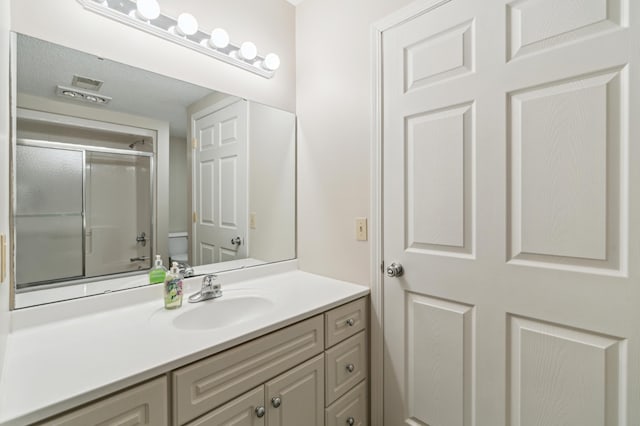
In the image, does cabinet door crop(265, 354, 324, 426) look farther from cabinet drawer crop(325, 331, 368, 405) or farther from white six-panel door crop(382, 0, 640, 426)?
white six-panel door crop(382, 0, 640, 426)

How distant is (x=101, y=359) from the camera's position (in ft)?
2.61

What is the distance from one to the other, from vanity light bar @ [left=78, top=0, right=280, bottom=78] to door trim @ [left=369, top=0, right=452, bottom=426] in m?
0.58

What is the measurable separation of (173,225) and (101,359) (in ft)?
2.31

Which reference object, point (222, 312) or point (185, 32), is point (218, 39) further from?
point (222, 312)

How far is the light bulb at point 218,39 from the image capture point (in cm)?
140

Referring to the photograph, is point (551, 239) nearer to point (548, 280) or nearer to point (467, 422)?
point (548, 280)

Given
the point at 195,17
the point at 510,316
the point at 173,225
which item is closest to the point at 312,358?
the point at 510,316

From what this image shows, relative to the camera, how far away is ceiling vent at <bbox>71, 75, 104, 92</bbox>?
43.9 inches

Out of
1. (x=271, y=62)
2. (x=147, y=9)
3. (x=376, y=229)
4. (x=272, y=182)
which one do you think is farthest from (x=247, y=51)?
(x=376, y=229)

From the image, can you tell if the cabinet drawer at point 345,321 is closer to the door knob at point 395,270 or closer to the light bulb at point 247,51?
the door knob at point 395,270

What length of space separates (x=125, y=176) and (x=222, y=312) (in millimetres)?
707

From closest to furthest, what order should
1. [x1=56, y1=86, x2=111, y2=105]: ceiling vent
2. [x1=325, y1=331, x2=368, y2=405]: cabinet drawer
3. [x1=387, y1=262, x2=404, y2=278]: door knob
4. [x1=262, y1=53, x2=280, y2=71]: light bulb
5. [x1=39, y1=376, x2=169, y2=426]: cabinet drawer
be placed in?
[x1=39, y1=376, x2=169, y2=426]: cabinet drawer, [x1=56, y1=86, x2=111, y2=105]: ceiling vent, [x1=325, y1=331, x2=368, y2=405]: cabinet drawer, [x1=387, y1=262, x2=404, y2=278]: door knob, [x1=262, y1=53, x2=280, y2=71]: light bulb

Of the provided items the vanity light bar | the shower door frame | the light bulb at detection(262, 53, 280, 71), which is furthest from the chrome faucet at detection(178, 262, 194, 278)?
the light bulb at detection(262, 53, 280, 71)

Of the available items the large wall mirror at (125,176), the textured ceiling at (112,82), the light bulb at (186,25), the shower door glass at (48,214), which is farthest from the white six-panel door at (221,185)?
the shower door glass at (48,214)
